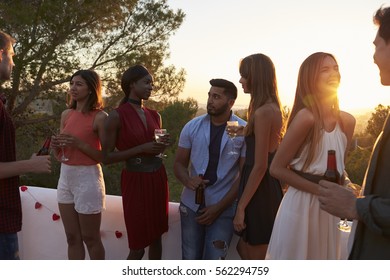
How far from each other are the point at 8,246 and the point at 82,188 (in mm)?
937

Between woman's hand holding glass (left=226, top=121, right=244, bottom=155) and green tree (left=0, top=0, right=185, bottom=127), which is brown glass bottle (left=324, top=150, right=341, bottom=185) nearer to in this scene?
woman's hand holding glass (left=226, top=121, right=244, bottom=155)

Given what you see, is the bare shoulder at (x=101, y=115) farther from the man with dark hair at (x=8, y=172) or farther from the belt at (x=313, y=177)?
the belt at (x=313, y=177)

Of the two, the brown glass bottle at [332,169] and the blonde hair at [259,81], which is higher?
the blonde hair at [259,81]

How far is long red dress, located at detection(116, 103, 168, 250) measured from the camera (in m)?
3.36

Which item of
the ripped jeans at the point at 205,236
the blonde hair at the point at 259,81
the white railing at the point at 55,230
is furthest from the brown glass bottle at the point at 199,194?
the blonde hair at the point at 259,81

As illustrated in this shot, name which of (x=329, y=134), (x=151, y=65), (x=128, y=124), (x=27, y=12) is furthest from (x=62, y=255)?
(x=151, y=65)

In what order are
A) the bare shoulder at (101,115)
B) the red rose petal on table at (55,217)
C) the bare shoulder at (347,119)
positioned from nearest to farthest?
1. the bare shoulder at (347,119)
2. the bare shoulder at (101,115)
3. the red rose petal on table at (55,217)

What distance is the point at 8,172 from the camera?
234 centimetres

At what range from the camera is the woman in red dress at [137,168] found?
11.0 feet

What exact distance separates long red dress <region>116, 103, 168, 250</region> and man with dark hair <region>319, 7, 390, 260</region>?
73.1 inches

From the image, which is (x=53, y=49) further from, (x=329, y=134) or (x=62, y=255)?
(x=329, y=134)

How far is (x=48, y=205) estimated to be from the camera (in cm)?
418

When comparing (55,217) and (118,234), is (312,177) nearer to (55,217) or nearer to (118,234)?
(118,234)

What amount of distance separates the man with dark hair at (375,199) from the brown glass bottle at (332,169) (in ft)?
1.34
